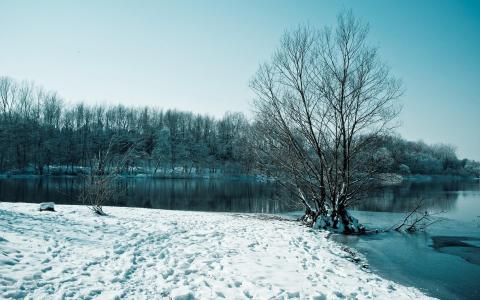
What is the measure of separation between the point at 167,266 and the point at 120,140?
54.8m

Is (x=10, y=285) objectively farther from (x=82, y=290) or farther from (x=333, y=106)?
(x=333, y=106)

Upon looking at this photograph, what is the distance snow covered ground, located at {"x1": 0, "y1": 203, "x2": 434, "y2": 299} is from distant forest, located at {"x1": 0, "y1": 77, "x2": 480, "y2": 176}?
125 ft

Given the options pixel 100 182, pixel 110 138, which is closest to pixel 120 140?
pixel 110 138

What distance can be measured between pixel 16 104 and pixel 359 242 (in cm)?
7610

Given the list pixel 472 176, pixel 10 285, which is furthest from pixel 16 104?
pixel 472 176

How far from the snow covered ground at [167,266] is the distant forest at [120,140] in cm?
3811

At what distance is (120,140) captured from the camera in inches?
2269

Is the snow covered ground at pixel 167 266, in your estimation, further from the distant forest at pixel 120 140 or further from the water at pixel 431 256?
the distant forest at pixel 120 140

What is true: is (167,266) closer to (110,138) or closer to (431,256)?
(431,256)

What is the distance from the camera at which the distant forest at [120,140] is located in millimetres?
58188

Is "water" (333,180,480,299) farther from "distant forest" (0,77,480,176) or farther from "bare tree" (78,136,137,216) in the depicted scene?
"distant forest" (0,77,480,176)

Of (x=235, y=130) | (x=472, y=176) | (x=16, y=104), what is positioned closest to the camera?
(x=16, y=104)

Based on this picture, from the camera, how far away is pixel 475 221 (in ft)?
59.6

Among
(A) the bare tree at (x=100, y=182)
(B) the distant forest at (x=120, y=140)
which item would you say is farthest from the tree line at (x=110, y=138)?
(A) the bare tree at (x=100, y=182)
